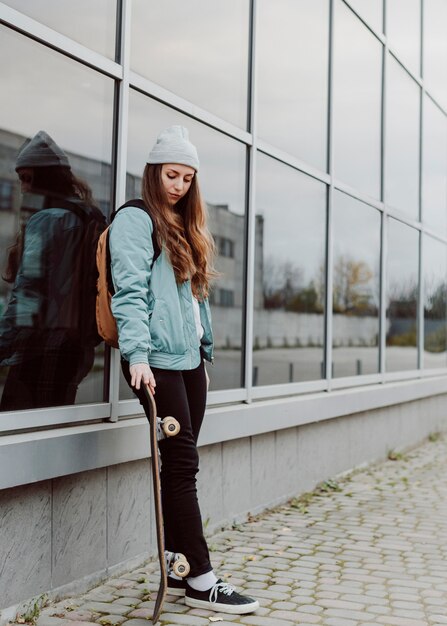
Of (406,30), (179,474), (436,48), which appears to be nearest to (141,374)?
(179,474)

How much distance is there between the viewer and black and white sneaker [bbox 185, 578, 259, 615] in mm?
3977

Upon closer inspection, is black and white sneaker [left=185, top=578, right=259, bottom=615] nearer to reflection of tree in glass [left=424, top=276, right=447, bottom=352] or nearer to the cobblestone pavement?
the cobblestone pavement

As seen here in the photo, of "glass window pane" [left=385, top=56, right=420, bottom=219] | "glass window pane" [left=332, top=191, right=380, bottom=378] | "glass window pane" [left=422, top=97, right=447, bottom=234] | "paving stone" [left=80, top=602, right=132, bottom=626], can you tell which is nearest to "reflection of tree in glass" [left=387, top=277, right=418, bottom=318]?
"glass window pane" [left=332, top=191, right=380, bottom=378]

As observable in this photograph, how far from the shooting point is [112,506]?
4512 mm

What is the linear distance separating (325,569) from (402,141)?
644 cm

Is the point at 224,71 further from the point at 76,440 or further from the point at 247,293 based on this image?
the point at 76,440

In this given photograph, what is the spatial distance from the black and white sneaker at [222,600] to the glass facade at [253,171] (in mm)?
999

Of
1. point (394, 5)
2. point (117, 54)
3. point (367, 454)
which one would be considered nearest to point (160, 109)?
point (117, 54)

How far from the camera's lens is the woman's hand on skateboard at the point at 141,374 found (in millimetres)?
3715

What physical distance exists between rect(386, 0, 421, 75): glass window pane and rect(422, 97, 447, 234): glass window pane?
2.30 feet

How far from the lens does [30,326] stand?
13.5ft

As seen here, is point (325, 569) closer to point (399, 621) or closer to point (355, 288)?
point (399, 621)

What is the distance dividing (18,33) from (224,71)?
2.46 metres

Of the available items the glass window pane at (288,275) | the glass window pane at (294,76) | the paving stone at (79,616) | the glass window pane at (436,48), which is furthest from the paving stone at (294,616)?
the glass window pane at (436,48)
